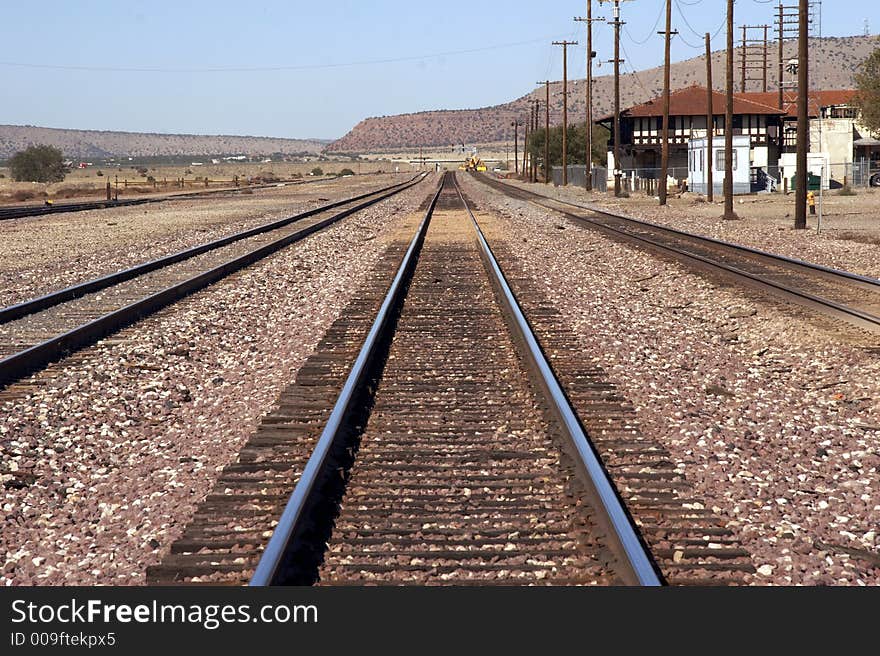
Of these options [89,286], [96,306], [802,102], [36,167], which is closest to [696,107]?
[802,102]

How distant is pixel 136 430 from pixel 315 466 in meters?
2.65

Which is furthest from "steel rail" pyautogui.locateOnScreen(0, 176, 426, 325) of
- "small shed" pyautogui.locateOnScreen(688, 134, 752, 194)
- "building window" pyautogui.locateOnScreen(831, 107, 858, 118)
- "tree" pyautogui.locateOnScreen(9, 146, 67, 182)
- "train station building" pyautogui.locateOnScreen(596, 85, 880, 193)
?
"tree" pyautogui.locateOnScreen(9, 146, 67, 182)

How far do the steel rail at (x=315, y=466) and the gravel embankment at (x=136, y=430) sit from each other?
2.32 feet

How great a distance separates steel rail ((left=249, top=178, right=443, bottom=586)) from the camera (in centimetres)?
535

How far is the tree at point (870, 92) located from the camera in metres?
62.6

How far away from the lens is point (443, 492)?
22.6 ft

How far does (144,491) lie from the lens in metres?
7.24

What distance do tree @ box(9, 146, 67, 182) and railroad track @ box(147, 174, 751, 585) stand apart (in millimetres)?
123590

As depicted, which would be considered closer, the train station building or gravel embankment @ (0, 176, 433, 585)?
gravel embankment @ (0, 176, 433, 585)

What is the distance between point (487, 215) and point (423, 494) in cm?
3411

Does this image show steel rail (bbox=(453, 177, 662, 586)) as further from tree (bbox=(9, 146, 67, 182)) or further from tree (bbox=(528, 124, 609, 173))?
tree (bbox=(9, 146, 67, 182))

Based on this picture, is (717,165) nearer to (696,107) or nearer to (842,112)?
(842,112)

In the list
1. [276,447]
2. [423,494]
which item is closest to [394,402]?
[276,447]

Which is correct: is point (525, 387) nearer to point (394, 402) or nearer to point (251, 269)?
point (394, 402)
